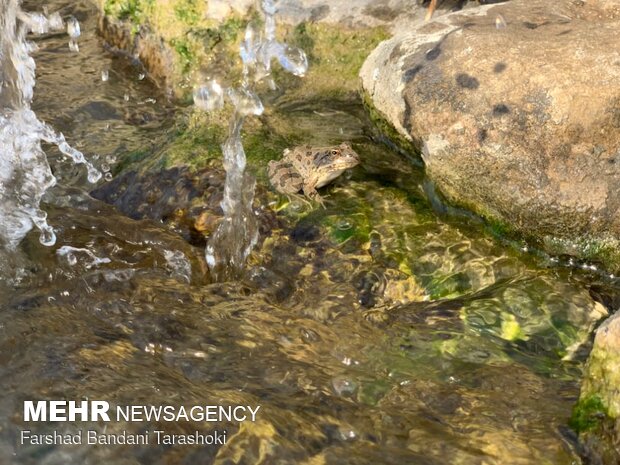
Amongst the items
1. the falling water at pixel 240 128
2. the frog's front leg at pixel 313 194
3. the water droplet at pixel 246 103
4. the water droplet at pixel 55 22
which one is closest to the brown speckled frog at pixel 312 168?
the frog's front leg at pixel 313 194

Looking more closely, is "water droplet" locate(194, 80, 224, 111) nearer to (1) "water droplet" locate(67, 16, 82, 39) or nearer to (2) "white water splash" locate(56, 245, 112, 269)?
(2) "white water splash" locate(56, 245, 112, 269)

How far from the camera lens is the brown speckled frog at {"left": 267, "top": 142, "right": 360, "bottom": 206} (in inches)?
237

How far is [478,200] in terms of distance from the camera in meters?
5.57

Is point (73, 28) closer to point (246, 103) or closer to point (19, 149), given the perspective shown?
point (246, 103)

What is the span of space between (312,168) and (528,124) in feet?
5.04

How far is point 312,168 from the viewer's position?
236 inches

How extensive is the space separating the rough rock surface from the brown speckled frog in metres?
0.49

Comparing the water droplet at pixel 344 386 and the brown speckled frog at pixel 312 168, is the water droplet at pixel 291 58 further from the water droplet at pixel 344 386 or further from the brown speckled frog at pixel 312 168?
the water droplet at pixel 344 386

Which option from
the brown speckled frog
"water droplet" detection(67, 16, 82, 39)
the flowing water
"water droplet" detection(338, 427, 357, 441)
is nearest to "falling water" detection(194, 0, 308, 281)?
the flowing water

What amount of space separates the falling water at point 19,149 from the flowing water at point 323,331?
15 cm

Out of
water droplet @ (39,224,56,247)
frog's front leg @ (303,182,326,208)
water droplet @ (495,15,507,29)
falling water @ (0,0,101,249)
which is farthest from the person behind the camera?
frog's front leg @ (303,182,326,208)

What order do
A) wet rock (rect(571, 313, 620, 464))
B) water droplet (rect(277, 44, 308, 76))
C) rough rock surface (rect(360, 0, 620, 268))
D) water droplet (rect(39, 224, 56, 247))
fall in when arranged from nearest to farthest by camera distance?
1. wet rock (rect(571, 313, 620, 464))
2. rough rock surface (rect(360, 0, 620, 268))
3. water droplet (rect(39, 224, 56, 247))
4. water droplet (rect(277, 44, 308, 76))

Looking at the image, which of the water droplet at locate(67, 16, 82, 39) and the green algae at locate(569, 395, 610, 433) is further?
the water droplet at locate(67, 16, 82, 39)

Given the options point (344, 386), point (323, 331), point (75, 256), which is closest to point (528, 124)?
point (323, 331)
